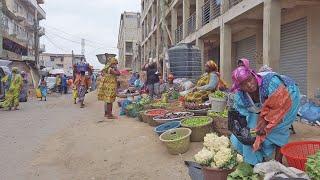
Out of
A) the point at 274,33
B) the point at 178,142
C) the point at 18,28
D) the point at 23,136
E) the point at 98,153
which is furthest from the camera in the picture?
the point at 18,28

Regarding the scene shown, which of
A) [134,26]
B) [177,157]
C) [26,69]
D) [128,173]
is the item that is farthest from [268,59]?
[134,26]

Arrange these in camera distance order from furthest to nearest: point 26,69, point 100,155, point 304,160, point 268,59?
point 26,69 < point 268,59 < point 100,155 < point 304,160

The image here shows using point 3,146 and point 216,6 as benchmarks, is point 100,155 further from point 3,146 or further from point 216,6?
point 216,6

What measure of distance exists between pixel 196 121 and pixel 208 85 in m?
1.67

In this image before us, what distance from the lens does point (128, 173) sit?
6953 millimetres

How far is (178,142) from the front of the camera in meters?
7.46

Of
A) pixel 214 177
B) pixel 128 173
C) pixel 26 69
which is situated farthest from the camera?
pixel 26 69

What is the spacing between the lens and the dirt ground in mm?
6957

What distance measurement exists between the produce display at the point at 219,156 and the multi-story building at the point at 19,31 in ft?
111

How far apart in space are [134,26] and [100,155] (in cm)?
6968

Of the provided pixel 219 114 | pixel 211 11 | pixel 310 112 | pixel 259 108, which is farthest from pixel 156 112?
pixel 211 11

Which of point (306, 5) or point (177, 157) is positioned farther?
point (306, 5)

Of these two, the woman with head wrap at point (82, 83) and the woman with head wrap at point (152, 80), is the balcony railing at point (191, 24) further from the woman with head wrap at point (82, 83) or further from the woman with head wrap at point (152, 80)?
the woman with head wrap at point (82, 83)

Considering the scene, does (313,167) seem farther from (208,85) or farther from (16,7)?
(16,7)
